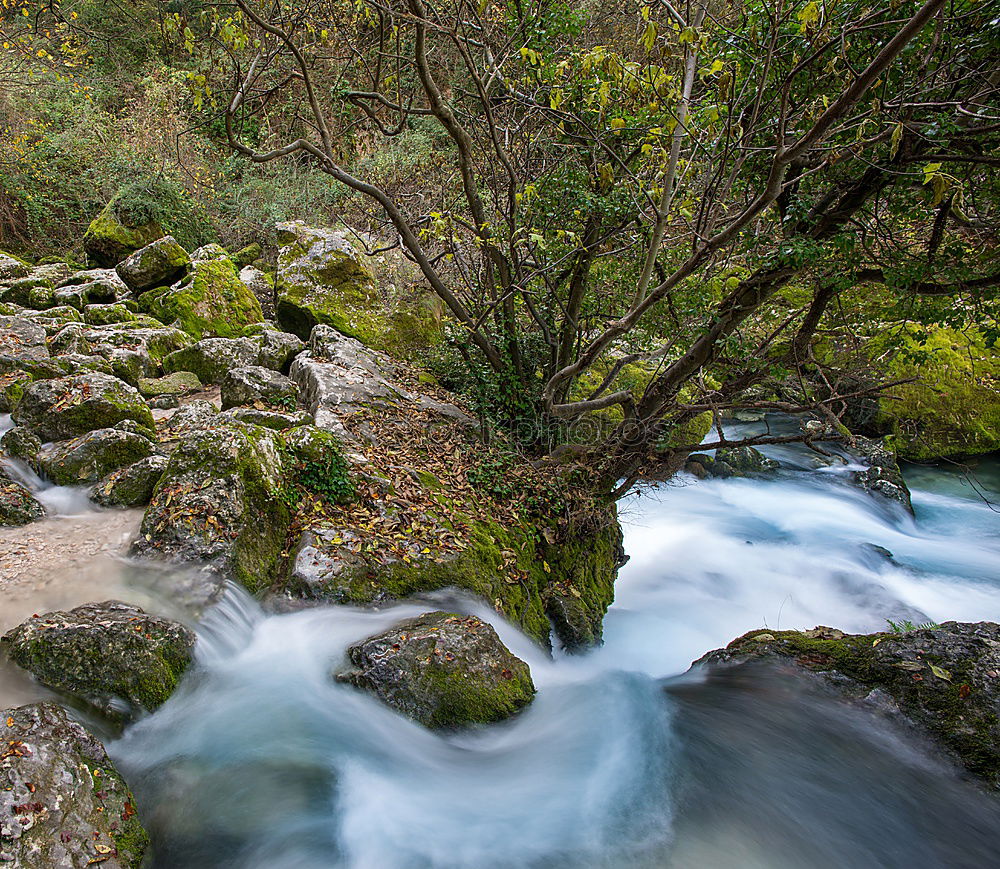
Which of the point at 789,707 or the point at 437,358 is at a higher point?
the point at 437,358

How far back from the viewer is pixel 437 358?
891 cm

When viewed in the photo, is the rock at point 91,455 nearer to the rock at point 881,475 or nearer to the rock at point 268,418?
the rock at point 268,418

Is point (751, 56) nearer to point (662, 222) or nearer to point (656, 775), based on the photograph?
point (662, 222)

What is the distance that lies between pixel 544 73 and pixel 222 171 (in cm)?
1398

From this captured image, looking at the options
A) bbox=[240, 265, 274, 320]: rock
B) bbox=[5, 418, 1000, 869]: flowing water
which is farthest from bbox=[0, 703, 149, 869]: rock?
bbox=[240, 265, 274, 320]: rock

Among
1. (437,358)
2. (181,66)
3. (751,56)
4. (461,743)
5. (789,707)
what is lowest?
(461,743)

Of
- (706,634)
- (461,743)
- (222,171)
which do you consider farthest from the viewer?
(222,171)

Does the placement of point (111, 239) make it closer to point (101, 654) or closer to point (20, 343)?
point (20, 343)

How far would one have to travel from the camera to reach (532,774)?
3.71 m

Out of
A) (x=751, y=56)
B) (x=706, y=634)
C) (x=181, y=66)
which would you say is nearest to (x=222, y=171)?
(x=181, y=66)

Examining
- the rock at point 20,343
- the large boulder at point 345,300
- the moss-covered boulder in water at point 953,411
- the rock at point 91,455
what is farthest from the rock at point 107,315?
the moss-covered boulder in water at point 953,411

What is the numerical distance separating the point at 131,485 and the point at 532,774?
4.17 metres

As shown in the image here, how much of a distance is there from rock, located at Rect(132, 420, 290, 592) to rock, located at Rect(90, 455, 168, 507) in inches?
18.4

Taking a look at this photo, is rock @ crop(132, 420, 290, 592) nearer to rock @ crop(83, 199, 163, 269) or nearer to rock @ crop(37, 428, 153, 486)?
rock @ crop(37, 428, 153, 486)
